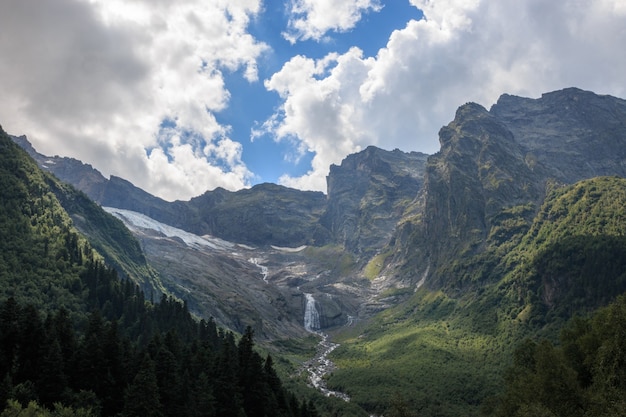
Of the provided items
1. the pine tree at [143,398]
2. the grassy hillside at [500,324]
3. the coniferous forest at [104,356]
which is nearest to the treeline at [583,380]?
the coniferous forest at [104,356]

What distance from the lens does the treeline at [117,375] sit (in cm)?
5409

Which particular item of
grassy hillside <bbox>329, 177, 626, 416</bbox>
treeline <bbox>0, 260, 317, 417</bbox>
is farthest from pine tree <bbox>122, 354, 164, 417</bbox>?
grassy hillside <bbox>329, 177, 626, 416</bbox>

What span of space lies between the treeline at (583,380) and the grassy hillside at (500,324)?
51178 millimetres

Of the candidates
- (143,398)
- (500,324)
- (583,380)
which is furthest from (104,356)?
(500,324)

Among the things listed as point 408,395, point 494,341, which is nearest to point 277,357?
point 408,395

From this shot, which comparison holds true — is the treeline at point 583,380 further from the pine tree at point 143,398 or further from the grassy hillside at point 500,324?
the grassy hillside at point 500,324

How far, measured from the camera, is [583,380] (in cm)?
6331

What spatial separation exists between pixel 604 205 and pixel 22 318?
197998 mm

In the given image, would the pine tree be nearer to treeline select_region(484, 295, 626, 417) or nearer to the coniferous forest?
the coniferous forest

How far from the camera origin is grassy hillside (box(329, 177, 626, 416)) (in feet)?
414

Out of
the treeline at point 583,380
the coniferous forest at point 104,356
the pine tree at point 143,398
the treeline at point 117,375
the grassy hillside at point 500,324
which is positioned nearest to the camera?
the treeline at point 583,380

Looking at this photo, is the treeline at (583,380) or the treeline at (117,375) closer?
the treeline at (583,380)

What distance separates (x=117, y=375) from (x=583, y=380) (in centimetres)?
6546

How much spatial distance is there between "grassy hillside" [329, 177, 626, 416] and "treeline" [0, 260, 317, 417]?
48890 mm
